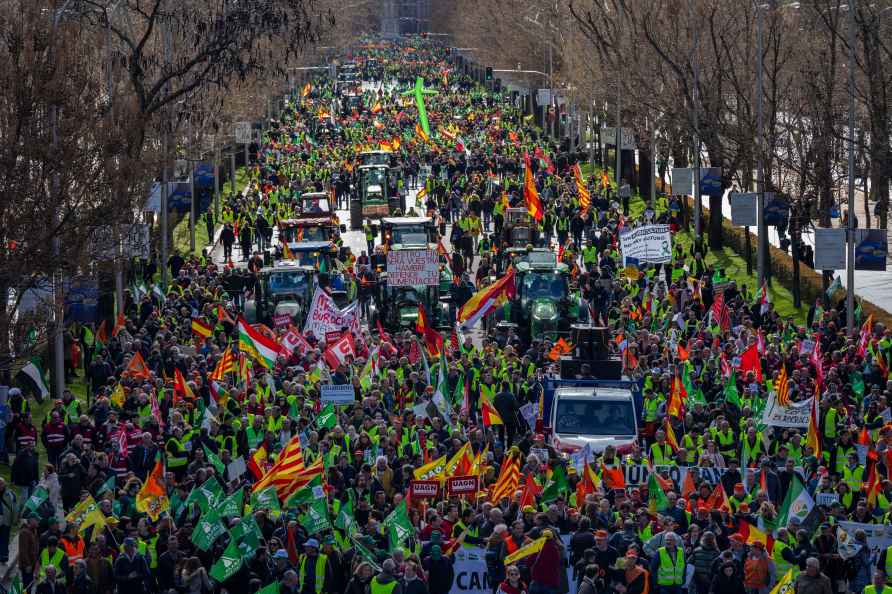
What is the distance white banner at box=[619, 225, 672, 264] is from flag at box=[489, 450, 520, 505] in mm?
18377

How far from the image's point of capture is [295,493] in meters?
21.2

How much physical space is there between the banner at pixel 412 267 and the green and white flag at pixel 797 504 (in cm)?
2013

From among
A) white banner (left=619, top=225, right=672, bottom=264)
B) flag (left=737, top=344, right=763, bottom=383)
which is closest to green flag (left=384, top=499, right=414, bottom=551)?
flag (left=737, top=344, right=763, bottom=383)

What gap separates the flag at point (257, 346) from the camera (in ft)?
104

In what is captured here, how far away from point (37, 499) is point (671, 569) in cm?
780

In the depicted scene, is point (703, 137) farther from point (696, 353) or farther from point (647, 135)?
point (696, 353)

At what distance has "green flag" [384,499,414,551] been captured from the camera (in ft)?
64.1

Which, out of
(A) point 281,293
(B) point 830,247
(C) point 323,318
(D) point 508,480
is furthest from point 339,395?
(B) point 830,247

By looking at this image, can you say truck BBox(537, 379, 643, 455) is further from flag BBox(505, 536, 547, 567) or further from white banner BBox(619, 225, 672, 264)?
white banner BBox(619, 225, 672, 264)

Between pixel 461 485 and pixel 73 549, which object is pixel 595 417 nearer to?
pixel 461 485

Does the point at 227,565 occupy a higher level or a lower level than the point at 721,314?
lower

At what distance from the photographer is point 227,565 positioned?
18875 millimetres

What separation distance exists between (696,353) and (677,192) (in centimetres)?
2485

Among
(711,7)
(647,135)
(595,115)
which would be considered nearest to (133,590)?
(711,7)
